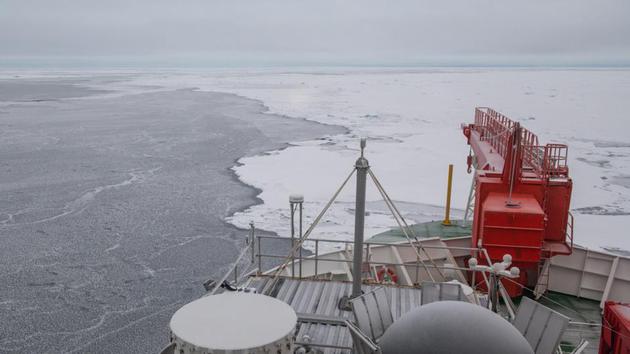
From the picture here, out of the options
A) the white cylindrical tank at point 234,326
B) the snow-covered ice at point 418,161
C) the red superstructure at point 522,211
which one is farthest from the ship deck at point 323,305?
the snow-covered ice at point 418,161

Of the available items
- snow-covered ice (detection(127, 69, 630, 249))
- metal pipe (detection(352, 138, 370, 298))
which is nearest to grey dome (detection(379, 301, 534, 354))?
metal pipe (detection(352, 138, 370, 298))

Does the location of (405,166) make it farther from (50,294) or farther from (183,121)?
(183,121)

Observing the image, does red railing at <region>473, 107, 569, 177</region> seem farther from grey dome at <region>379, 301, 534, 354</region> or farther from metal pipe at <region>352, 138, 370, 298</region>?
grey dome at <region>379, 301, 534, 354</region>

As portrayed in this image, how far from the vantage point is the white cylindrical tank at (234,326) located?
16.0 ft

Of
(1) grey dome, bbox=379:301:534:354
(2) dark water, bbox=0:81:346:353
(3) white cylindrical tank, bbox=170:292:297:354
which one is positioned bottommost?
(2) dark water, bbox=0:81:346:353

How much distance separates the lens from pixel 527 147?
13.5 metres

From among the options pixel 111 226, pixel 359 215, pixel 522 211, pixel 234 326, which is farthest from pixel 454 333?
pixel 111 226

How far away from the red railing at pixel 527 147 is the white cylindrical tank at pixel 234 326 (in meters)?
8.11

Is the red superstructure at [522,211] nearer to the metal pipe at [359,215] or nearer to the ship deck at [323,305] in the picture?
the ship deck at [323,305]

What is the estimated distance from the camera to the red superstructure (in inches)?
413

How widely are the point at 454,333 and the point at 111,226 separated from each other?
14078 mm

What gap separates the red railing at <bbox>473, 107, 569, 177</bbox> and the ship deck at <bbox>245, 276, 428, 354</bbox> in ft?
18.5

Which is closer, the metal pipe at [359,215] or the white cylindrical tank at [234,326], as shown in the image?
the white cylindrical tank at [234,326]

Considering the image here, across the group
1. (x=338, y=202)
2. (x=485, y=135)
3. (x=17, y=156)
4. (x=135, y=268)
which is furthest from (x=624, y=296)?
(x=17, y=156)
